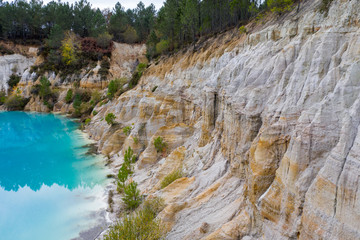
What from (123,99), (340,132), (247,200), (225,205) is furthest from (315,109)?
(123,99)

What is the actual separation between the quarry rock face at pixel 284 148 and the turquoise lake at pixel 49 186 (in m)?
5.00

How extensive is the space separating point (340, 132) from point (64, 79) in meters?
68.2

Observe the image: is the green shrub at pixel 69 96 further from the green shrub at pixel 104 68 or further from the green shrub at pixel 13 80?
the green shrub at pixel 13 80

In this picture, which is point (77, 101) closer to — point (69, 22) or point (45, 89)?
point (45, 89)

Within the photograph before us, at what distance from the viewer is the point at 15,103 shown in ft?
201

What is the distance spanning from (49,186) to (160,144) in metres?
11.3

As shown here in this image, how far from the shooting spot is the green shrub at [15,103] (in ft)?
200

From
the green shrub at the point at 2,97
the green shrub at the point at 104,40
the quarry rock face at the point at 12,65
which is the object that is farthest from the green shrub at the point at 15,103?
the green shrub at the point at 104,40

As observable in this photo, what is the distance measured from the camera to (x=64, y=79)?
210 ft

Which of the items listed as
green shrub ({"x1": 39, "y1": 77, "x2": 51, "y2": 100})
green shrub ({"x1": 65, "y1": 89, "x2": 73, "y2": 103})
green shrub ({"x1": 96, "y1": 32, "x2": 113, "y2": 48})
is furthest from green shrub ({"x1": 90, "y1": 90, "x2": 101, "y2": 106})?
green shrub ({"x1": 96, "y1": 32, "x2": 113, "y2": 48})

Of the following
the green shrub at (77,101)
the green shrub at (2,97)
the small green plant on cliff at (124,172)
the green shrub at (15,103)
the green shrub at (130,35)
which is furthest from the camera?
the green shrub at (130,35)

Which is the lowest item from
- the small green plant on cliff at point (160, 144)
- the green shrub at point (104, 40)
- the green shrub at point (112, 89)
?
the small green plant on cliff at point (160, 144)

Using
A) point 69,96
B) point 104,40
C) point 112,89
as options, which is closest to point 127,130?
point 112,89

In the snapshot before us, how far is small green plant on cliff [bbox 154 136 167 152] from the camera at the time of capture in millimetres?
22047
